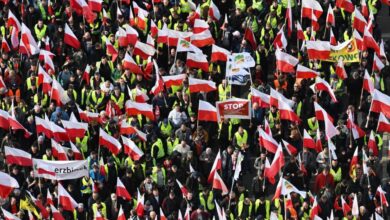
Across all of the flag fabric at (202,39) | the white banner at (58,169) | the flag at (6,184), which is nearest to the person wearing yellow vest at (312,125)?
the flag fabric at (202,39)

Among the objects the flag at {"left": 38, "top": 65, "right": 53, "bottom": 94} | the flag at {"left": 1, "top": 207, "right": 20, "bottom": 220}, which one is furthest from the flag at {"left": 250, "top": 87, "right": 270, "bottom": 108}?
the flag at {"left": 1, "top": 207, "right": 20, "bottom": 220}

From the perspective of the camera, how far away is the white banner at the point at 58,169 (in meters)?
48.8

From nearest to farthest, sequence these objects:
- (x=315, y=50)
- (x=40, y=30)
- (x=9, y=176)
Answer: (x=9, y=176) → (x=315, y=50) → (x=40, y=30)

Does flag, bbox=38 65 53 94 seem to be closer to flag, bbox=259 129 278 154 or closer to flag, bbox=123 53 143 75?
flag, bbox=123 53 143 75

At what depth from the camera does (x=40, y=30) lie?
5559 cm

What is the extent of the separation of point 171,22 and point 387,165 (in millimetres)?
8458

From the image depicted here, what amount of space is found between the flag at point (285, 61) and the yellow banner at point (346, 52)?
3.32 feet

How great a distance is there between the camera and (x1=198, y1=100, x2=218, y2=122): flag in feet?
163

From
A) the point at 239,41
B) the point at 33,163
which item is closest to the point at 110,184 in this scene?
the point at 33,163

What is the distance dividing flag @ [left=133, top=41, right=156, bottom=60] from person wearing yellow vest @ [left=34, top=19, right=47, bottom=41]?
3521mm

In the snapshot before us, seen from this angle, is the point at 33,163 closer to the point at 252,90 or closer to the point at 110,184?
the point at 110,184

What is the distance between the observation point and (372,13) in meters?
52.7

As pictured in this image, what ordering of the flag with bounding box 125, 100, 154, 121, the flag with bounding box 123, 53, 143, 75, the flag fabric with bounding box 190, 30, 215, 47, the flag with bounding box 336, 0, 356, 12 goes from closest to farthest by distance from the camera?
the flag with bounding box 125, 100, 154, 121
the flag with bounding box 123, 53, 143, 75
the flag fabric with bounding box 190, 30, 215, 47
the flag with bounding box 336, 0, 356, 12

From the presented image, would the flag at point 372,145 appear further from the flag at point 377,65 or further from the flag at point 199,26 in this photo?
the flag at point 199,26
